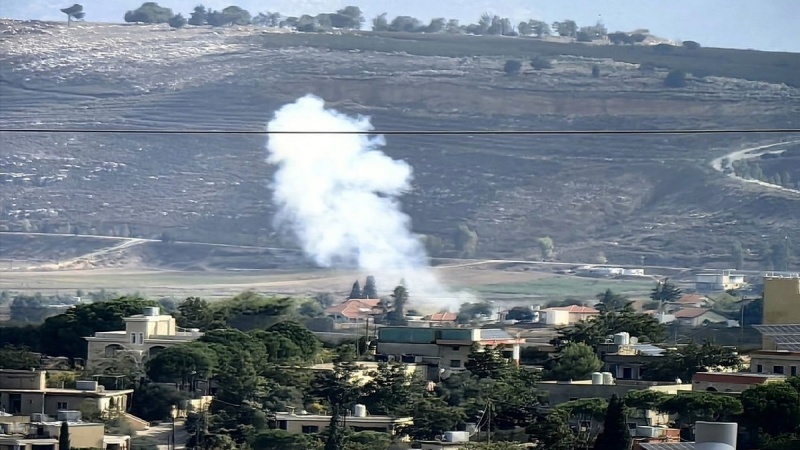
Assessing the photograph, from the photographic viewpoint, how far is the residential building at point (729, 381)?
2338 cm

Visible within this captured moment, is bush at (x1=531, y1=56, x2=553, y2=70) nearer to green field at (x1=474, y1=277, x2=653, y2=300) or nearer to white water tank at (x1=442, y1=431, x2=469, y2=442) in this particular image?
green field at (x1=474, y1=277, x2=653, y2=300)

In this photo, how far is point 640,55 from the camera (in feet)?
311

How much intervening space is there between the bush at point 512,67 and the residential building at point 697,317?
40.6m

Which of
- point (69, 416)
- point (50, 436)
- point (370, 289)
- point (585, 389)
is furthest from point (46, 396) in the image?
point (370, 289)

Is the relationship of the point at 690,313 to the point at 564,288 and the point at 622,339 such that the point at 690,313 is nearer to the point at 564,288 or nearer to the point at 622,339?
the point at 564,288

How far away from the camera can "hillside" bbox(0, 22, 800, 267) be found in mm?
77312

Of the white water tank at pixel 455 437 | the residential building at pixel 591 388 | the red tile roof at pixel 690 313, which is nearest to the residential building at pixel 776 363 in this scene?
the residential building at pixel 591 388

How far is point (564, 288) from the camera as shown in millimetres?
65625

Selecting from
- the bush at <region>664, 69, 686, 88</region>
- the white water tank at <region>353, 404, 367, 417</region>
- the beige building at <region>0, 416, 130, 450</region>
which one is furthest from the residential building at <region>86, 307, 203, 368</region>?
the bush at <region>664, 69, 686, 88</region>

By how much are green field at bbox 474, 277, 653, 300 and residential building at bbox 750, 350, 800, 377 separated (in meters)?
34.8

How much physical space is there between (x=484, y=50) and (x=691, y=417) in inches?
3008

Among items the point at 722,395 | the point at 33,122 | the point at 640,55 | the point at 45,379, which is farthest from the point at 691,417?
the point at 640,55

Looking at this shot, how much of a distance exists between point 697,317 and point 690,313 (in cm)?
116

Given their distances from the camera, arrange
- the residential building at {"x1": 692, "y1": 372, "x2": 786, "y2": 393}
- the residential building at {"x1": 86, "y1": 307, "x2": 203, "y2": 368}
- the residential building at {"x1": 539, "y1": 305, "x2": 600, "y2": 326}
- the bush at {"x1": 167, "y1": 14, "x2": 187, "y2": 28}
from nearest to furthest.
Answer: the residential building at {"x1": 692, "y1": 372, "x2": 786, "y2": 393} → the residential building at {"x1": 86, "y1": 307, "x2": 203, "y2": 368} → the residential building at {"x1": 539, "y1": 305, "x2": 600, "y2": 326} → the bush at {"x1": 167, "y1": 14, "x2": 187, "y2": 28}
